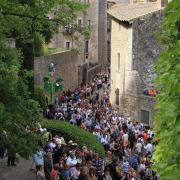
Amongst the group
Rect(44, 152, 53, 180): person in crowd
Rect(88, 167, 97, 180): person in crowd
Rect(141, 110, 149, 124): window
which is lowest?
Rect(141, 110, 149, 124): window

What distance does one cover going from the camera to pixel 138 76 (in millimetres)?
Answer: 38375

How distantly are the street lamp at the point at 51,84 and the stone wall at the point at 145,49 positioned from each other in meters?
5.74

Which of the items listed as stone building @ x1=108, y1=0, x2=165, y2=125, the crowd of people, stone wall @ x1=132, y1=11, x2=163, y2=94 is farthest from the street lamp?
stone wall @ x1=132, y1=11, x2=163, y2=94

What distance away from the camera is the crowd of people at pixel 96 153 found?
15914mm

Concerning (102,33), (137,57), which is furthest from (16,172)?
(102,33)

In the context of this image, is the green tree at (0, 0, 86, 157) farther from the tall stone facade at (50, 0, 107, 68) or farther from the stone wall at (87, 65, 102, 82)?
the tall stone facade at (50, 0, 107, 68)

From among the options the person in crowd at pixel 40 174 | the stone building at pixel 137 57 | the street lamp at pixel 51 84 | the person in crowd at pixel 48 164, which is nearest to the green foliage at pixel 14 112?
the person in crowd at pixel 40 174

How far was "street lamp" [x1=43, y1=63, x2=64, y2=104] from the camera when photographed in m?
38.0

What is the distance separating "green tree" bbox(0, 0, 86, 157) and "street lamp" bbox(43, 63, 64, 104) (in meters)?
22.6

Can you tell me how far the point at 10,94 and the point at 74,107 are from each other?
1910 centimetres

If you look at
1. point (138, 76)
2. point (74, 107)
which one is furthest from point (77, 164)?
point (138, 76)

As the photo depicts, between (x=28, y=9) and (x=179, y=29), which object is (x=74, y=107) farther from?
(x=179, y=29)

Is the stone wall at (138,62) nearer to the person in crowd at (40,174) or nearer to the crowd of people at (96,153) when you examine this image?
the crowd of people at (96,153)

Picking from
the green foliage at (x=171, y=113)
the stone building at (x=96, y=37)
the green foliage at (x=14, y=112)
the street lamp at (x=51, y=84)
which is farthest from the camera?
the stone building at (x=96, y=37)
